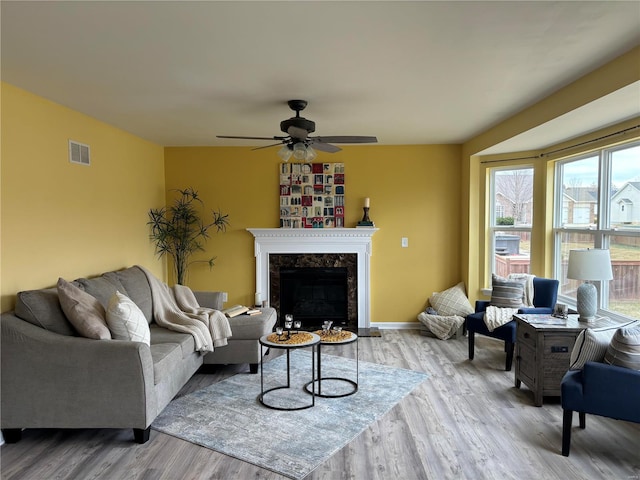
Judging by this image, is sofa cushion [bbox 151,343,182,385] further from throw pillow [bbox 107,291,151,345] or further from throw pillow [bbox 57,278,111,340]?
throw pillow [bbox 57,278,111,340]

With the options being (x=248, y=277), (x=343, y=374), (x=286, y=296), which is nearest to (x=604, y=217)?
(x=343, y=374)

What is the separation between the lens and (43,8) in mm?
2037

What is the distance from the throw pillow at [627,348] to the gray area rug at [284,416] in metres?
1.63

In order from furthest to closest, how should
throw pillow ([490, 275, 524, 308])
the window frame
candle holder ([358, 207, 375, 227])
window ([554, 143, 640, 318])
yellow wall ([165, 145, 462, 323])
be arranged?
1. yellow wall ([165, 145, 462, 323])
2. candle holder ([358, 207, 375, 227])
3. the window frame
4. throw pillow ([490, 275, 524, 308])
5. window ([554, 143, 640, 318])

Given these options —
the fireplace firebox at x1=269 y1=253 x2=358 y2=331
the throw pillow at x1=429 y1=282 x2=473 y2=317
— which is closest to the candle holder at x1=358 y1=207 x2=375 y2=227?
the fireplace firebox at x1=269 y1=253 x2=358 y2=331

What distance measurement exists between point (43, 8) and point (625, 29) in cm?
290

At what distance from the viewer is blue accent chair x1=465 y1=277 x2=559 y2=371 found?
4254mm

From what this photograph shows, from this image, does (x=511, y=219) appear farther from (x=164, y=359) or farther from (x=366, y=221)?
(x=164, y=359)

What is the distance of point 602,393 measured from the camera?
2.61m

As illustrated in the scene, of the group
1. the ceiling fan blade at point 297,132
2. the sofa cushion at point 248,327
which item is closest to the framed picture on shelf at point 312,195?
the sofa cushion at point 248,327

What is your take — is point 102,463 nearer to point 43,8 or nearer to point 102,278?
point 102,278

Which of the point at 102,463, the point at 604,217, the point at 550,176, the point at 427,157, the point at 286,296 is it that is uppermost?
the point at 427,157

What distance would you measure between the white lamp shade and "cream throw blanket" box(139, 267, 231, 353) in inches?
120

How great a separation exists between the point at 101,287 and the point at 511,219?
15.3ft
